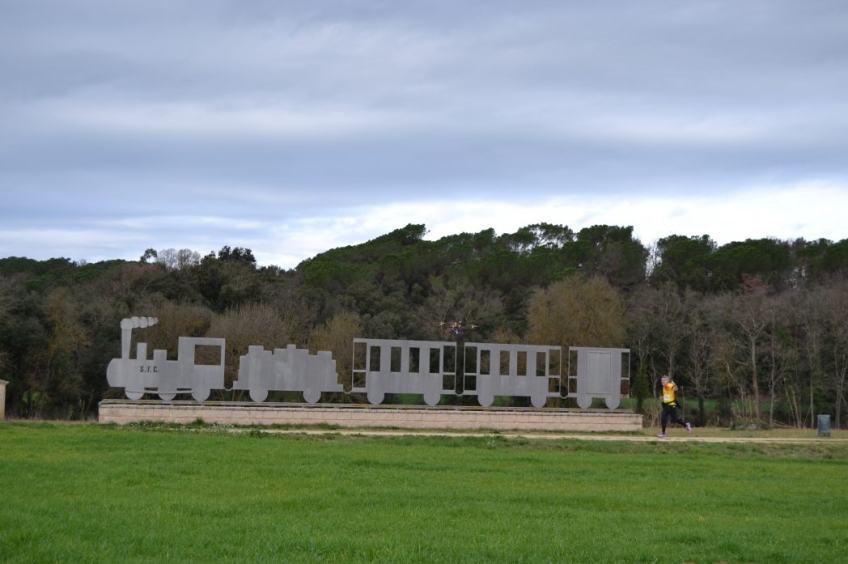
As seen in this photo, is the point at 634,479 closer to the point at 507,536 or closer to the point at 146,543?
the point at 507,536

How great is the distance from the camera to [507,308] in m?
55.7

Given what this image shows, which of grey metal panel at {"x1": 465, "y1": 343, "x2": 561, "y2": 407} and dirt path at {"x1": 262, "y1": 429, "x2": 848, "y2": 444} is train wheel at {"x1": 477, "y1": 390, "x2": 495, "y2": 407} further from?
dirt path at {"x1": 262, "y1": 429, "x2": 848, "y2": 444}

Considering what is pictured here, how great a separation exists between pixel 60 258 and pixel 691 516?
66.6 metres

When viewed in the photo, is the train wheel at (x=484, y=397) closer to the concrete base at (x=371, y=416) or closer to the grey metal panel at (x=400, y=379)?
the concrete base at (x=371, y=416)

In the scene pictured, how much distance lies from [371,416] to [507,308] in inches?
1113

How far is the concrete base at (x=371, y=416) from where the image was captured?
2711cm

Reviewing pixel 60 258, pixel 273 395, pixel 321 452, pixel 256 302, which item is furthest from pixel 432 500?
pixel 60 258

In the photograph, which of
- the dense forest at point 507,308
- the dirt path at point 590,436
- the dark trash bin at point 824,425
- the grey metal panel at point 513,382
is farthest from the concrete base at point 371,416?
the dense forest at point 507,308

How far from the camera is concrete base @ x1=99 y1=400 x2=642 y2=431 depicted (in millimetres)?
27109

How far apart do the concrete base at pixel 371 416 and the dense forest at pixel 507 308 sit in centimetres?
783

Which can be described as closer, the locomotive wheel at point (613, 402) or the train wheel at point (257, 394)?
the train wheel at point (257, 394)

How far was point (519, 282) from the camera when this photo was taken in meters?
59.7

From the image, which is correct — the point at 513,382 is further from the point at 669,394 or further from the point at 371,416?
the point at 669,394

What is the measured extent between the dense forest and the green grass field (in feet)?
64.1
